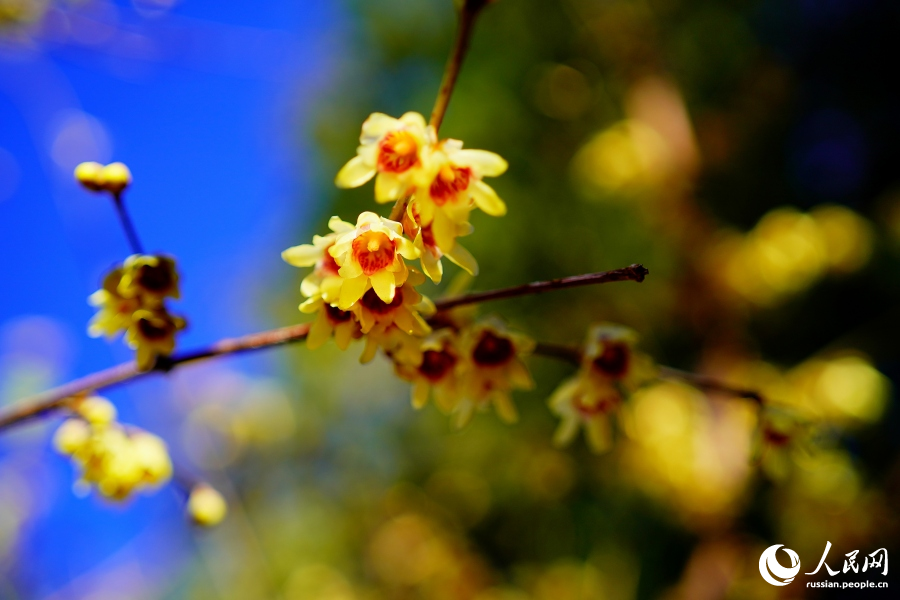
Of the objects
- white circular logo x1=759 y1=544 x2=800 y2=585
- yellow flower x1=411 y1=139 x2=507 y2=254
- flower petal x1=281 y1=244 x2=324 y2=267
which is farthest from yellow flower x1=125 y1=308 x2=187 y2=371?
white circular logo x1=759 y1=544 x2=800 y2=585

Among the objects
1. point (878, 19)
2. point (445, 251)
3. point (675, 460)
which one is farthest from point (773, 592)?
point (878, 19)

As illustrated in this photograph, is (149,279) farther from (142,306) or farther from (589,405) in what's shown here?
(589,405)

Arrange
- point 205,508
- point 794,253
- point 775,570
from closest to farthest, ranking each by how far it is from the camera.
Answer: point 205,508 → point 775,570 → point 794,253

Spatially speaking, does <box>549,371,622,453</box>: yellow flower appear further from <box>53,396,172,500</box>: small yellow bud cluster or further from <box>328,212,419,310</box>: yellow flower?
<box>53,396,172,500</box>: small yellow bud cluster

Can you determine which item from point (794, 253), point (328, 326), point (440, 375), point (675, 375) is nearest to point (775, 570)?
point (794, 253)

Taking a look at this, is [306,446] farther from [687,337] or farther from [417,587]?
[687,337]

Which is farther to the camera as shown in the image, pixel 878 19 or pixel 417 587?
pixel 878 19
